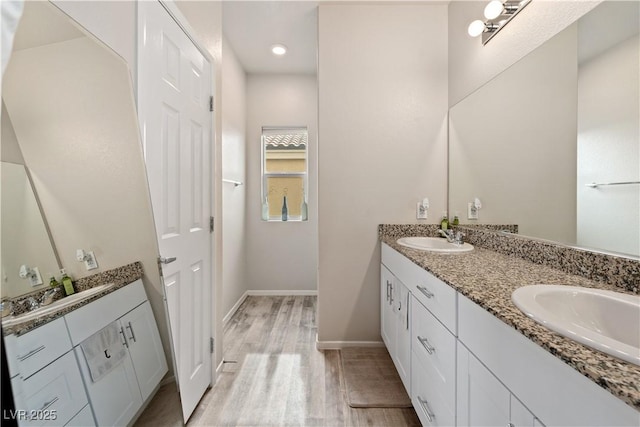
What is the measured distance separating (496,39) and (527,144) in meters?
0.77

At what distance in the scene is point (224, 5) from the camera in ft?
7.06

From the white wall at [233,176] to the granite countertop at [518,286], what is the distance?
1.69m

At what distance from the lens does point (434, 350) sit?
3.71ft

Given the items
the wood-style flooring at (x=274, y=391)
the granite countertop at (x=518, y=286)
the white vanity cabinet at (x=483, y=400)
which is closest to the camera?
the granite countertop at (x=518, y=286)

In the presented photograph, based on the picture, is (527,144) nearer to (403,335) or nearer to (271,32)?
(403,335)

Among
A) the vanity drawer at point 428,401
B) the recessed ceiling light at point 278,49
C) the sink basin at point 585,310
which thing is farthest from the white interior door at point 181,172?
the sink basin at point 585,310

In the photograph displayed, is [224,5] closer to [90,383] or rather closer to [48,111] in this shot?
[48,111]

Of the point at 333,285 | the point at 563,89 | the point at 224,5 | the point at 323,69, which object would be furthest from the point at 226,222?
the point at 563,89

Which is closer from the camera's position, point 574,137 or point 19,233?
point 19,233

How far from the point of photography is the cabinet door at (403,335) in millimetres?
1450

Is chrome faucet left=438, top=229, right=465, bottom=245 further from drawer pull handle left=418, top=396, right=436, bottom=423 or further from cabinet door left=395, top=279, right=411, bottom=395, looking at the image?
drawer pull handle left=418, top=396, right=436, bottom=423

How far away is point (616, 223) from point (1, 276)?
1726mm

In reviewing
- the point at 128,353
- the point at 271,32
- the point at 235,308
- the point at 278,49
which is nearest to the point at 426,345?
the point at 128,353

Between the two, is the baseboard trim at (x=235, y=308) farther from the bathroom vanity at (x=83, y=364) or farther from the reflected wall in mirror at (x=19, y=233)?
the reflected wall in mirror at (x=19, y=233)
